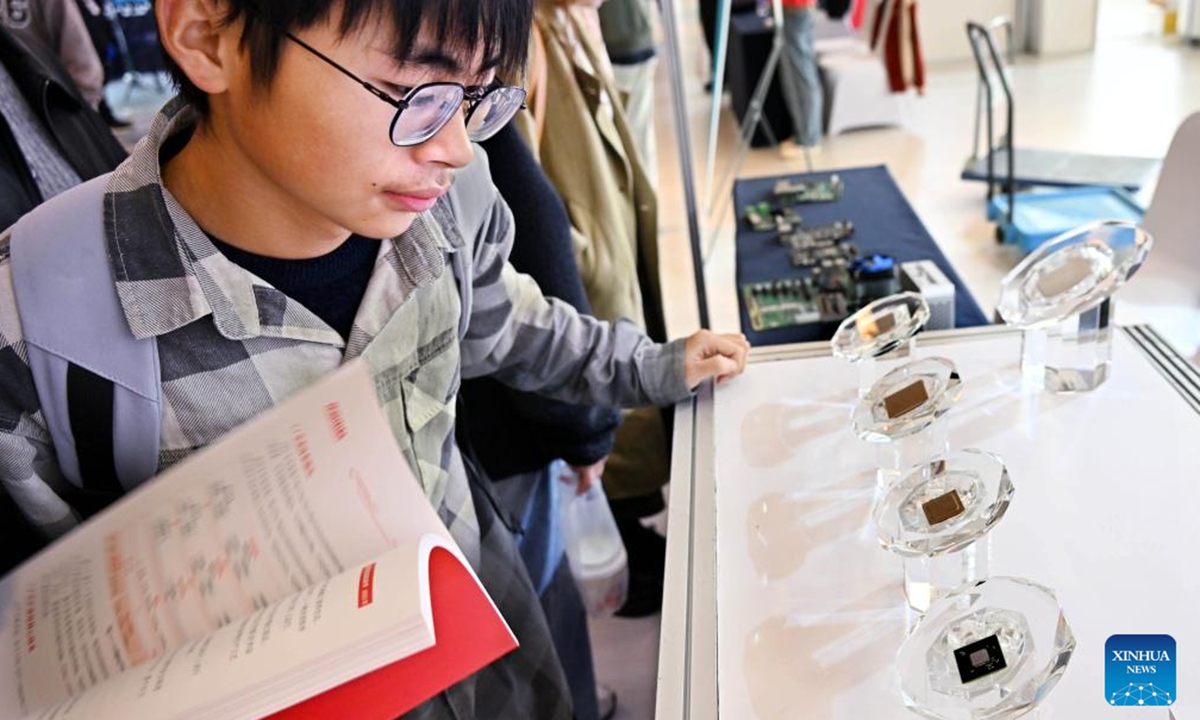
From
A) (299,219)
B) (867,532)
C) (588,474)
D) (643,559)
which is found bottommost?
(643,559)

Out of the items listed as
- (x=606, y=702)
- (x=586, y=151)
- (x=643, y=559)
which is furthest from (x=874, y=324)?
(x=643, y=559)

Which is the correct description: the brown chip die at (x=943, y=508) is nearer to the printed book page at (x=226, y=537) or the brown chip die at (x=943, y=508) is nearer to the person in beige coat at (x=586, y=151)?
the printed book page at (x=226, y=537)

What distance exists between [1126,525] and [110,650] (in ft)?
2.68

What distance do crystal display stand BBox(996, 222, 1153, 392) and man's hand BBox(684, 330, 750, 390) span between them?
298 mm

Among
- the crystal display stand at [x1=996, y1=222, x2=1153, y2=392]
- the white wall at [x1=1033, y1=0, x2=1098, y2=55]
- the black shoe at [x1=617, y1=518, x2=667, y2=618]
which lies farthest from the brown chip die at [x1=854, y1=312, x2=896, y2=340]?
the white wall at [x1=1033, y1=0, x2=1098, y2=55]

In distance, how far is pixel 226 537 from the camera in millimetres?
737

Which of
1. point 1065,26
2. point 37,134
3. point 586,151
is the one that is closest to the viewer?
point 37,134

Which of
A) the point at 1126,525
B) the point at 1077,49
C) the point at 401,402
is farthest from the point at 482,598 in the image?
the point at 1077,49

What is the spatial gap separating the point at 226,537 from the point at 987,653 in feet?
1.72

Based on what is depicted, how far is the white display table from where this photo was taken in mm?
808

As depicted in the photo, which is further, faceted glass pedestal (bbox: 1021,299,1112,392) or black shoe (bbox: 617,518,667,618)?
black shoe (bbox: 617,518,667,618)

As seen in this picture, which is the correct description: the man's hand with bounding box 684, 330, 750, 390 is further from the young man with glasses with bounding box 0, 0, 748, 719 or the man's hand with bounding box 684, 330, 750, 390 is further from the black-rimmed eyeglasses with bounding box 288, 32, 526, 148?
the black-rimmed eyeglasses with bounding box 288, 32, 526, 148

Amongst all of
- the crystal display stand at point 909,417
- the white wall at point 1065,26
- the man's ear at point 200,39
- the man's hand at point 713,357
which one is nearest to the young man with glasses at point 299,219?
the man's ear at point 200,39

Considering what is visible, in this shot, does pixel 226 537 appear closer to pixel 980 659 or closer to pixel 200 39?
pixel 200 39
